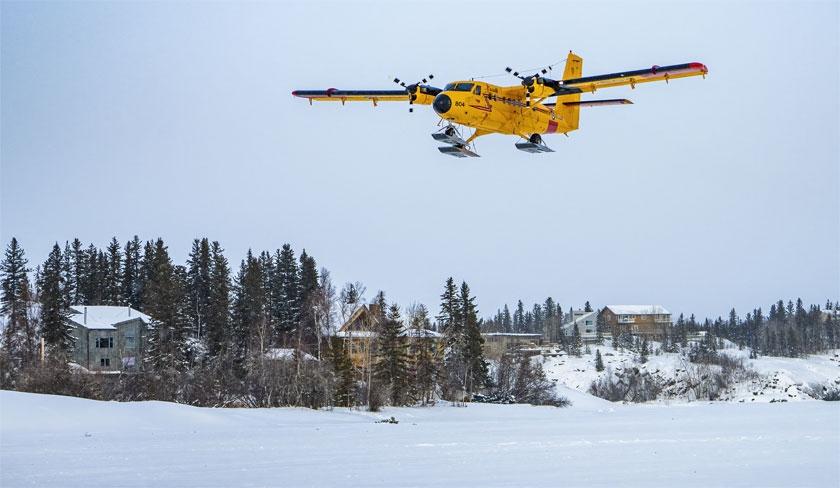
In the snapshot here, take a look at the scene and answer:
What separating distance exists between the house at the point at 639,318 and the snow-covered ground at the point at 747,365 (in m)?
24.6

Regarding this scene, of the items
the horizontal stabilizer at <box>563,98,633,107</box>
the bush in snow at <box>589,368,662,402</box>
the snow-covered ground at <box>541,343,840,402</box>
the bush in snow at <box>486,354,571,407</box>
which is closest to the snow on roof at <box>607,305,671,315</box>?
the snow-covered ground at <box>541,343,840,402</box>

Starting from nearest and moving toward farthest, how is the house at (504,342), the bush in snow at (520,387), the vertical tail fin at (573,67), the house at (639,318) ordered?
the vertical tail fin at (573,67), the bush in snow at (520,387), the house at (504,342), the house at (639,318)

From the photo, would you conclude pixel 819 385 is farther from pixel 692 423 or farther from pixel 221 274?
pixel 221 274

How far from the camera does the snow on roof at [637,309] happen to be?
483 ft

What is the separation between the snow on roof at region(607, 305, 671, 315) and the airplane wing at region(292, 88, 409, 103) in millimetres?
117380

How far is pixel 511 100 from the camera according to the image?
32125 mm

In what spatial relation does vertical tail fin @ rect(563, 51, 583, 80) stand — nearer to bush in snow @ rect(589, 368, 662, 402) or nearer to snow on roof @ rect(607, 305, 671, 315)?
bush in snow @ rect(589, 368, 662, 402)

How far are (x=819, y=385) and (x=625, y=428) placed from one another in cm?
5668

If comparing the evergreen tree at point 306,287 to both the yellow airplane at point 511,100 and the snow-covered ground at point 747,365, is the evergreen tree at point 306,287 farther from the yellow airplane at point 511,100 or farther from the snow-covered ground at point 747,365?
the yellow airplane at point 511,100

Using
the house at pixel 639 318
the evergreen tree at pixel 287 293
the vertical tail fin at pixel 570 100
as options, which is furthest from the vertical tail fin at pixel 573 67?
the house at pixel 639 318

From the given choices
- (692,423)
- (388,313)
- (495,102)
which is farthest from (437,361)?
(495,102)

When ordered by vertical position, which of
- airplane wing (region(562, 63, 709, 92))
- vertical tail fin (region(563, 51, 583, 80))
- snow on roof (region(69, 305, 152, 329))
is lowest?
snow on roof (region(69, 305, 152, 329))

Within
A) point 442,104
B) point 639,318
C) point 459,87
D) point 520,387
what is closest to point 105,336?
point 520,387

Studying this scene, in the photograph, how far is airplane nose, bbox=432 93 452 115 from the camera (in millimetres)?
29641
